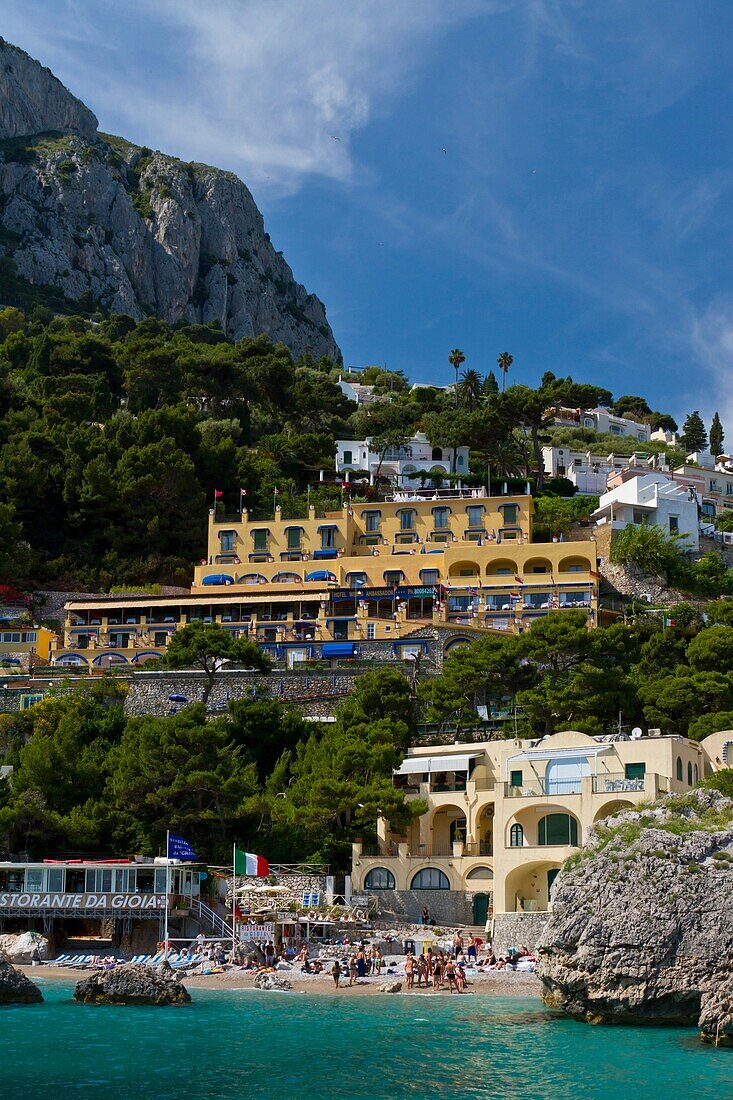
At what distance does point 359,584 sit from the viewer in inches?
2628

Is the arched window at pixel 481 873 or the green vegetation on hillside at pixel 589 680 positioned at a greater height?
the green vegetation on hillside at pixel 589 680

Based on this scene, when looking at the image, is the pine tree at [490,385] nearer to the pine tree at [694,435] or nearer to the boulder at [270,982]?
the pine tree at [694,435]

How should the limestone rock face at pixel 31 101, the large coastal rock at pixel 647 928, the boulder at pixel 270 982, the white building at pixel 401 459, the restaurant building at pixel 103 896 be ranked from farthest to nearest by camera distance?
the limestone rock face at pixel 31 101, the white building at pixel 401 459, the restaurant building at pixel 103 896, the boulder at pixel 270 982, the large coastal rock at pixel 647 928

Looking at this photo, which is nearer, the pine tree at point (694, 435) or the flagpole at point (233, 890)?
the flagpole at point (233, 890)

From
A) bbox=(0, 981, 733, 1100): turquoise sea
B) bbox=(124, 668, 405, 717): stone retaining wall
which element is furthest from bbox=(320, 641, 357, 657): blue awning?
bbox=(0, 981, 733, 1100): turquoise sea

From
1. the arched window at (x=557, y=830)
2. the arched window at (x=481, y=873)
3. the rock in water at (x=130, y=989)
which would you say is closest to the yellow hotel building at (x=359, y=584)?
the arched window at (x=481, y=873)

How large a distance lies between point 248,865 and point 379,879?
16.3 ft

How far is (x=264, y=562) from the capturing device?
70438 mm

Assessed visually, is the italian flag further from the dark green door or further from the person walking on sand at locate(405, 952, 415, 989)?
the person walking on sand at locate(405, 952, 415, 989)

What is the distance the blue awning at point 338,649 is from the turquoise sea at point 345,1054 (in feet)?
88.2

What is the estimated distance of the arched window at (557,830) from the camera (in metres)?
41.3

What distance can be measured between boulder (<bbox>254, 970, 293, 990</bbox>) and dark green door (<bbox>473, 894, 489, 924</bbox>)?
9077mm

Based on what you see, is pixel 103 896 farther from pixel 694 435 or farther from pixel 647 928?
pixel 694 435

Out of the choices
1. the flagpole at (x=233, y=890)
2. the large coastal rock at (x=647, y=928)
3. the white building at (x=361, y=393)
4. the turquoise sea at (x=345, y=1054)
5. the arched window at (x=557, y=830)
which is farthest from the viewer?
the white building at (x=361, y=393)
